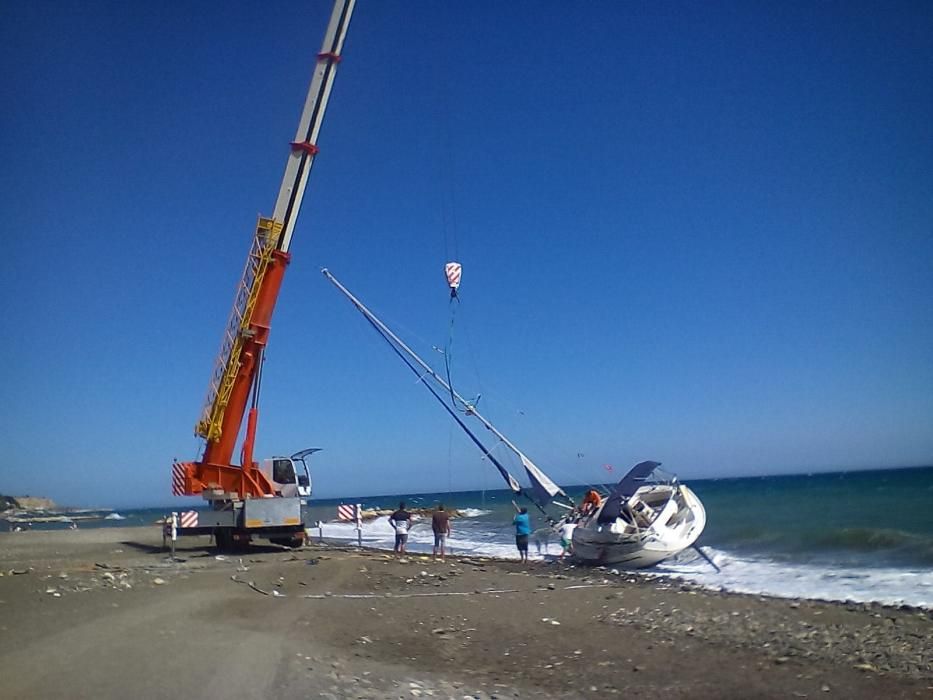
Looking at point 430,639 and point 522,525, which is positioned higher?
point 522,525

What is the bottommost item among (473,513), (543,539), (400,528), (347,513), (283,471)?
(473,513)

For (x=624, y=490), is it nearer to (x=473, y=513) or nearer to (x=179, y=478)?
(x=179, y=478)

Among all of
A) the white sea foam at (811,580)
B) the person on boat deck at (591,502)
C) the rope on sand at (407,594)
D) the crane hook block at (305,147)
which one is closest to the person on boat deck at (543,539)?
the person on boat deck at (591,502)

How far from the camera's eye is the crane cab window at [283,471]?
25.1 meters

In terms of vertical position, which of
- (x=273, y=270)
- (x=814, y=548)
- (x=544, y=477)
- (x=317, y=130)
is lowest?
(x=814, y=548)

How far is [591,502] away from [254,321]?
1251 centimetres

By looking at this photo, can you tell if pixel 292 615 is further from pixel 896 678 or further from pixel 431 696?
pixel 896 678

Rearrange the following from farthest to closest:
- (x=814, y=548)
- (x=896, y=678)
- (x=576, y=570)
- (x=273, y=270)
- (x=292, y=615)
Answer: (x=814, y=548)
(x=273, y=270)
(x=576, y=570)
(x=292, y=615)
(x=896, y=678)

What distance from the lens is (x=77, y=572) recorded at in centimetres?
1847

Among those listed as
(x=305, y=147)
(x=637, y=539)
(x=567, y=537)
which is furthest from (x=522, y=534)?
(x=305, y=147)

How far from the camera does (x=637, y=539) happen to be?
845 inches

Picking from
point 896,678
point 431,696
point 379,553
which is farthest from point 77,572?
point 896,678

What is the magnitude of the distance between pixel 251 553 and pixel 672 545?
41.8 feet

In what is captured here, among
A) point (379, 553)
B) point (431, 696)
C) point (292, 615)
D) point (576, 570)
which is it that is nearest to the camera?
point (431, 696)
